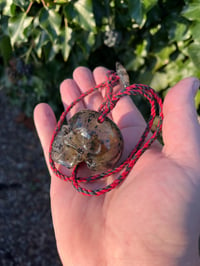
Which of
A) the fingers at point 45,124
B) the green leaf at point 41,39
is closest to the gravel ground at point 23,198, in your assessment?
the fingers at point 45,124

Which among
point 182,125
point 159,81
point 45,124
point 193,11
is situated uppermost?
point 193,11

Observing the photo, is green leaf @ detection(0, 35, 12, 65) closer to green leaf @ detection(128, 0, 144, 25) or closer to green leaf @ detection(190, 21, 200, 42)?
green leaf @ detection(128, 0, 144, 25)

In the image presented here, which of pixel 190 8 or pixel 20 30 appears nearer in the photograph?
pixel 190 8

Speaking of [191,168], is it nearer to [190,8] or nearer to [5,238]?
[190,8]

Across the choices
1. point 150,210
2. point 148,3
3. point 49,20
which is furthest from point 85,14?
point 150,210

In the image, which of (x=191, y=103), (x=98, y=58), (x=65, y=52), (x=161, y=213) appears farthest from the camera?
(x=98, y=58)

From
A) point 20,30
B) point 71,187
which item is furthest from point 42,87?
point 71,187

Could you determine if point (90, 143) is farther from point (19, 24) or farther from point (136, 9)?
point (19, 24)

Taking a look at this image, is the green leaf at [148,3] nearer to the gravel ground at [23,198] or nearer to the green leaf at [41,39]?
the green leaf at [41,39]

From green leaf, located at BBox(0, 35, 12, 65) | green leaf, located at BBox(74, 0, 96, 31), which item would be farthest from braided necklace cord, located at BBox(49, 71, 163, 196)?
green leaf, located at BBox(0, 35, 12, 65)
